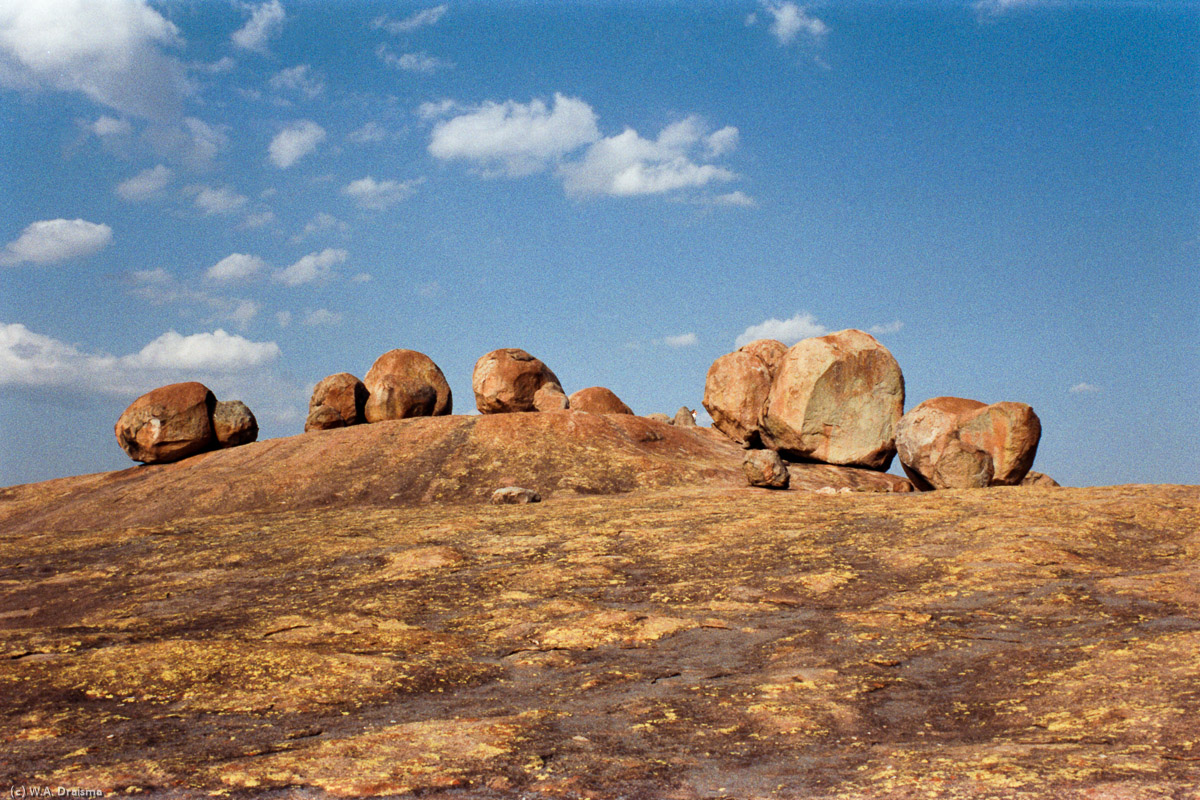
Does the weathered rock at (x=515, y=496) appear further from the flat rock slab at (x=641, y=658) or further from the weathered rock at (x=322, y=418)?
the weathered rock at (x=322, y=418)

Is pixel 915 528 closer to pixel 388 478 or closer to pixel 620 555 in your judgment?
pixel 620 555

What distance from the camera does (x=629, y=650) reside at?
406 inches

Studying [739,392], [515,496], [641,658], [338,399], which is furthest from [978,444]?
[338,399]

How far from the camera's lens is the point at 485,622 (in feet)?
38.7

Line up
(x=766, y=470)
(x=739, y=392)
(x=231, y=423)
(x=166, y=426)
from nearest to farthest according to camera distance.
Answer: (x=766, y=470)
(x=739, y=392)
(x=166, y=426)
(x=231, y=423)

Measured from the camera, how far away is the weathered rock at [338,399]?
33.8 metres

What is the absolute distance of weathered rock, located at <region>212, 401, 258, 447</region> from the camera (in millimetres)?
34219

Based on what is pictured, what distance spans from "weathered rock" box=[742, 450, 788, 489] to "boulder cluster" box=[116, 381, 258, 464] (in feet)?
66.4

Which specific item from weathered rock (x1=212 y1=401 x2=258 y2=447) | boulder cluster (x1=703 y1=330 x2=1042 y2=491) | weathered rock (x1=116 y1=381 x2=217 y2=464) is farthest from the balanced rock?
weathered rock (x1=116 y1=381 x2=217 y2=464)

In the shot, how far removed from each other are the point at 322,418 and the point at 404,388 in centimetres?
321

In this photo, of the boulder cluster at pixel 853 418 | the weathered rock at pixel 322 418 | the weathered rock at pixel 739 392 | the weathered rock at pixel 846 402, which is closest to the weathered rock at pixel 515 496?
the boulder cluster at pixel 853 418

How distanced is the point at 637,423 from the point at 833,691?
2367 cm

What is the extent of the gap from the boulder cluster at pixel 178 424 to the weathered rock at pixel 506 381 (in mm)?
9085

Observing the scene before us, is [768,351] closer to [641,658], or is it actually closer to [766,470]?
[766,470]
